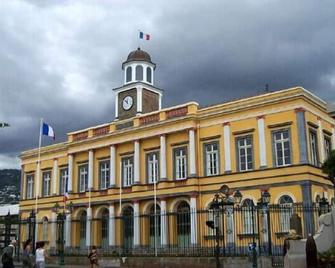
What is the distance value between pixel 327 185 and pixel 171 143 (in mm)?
11544

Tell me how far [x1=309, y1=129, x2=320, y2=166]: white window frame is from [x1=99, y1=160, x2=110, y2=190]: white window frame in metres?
17.3

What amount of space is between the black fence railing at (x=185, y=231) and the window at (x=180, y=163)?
8.14ft

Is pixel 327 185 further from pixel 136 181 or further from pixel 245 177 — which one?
pixel 136 181

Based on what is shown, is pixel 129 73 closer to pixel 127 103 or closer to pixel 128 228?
pixel 127 103

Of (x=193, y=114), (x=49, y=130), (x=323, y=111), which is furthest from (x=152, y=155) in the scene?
(x=323, y=111)

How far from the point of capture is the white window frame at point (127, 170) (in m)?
40.8

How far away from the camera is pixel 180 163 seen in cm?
3784

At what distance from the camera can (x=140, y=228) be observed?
126ft

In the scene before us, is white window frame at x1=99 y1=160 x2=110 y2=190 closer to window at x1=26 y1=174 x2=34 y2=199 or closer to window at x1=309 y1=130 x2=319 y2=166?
window at x1=26 y1=174 x2=34 y2=199

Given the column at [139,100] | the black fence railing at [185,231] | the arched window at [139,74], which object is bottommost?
the black fence railing at [185,231]

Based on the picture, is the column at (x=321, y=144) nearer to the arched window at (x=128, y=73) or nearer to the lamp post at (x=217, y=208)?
the lamp post at (x=217, y=208)

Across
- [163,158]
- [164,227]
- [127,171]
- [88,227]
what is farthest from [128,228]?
[163,158]

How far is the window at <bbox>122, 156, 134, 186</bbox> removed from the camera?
40.8m

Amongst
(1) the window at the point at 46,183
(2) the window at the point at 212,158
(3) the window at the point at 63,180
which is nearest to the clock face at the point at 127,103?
(3) the window at the point at 63,180
